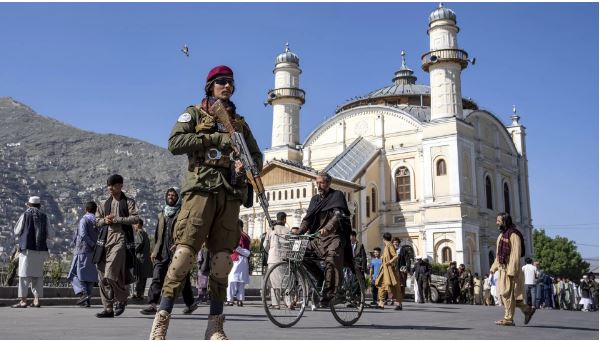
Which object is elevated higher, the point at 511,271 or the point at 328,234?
Result: the point at 328,234

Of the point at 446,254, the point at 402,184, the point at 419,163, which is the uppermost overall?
the point at 419,163

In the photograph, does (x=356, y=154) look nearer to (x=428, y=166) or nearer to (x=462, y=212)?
(x=428, y=166)

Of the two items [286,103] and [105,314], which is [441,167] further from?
[105,314]

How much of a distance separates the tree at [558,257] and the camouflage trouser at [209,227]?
62884 millimetres

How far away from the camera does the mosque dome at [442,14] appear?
4091cm

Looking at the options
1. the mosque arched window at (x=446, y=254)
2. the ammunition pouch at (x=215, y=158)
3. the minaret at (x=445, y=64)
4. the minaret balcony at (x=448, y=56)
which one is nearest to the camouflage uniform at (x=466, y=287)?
the mosque arched window at (x=446, y=254)

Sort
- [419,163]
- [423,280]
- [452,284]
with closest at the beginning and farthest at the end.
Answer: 1. [423,280]
2. [452,284]
3. [419,163]

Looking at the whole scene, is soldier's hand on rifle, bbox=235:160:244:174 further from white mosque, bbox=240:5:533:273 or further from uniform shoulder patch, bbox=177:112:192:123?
white mosque, bbox=240:5:533:273

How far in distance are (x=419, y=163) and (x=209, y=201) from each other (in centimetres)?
3948

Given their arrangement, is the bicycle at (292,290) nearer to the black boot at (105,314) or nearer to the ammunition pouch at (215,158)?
the ammunition pouch at (215,158)

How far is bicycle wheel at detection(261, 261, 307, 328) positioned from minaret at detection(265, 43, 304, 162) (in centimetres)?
4188

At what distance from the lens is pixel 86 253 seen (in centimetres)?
988

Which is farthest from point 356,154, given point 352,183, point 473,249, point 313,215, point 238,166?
point 238,166

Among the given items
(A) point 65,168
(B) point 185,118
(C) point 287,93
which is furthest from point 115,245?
(A) point 65,168
